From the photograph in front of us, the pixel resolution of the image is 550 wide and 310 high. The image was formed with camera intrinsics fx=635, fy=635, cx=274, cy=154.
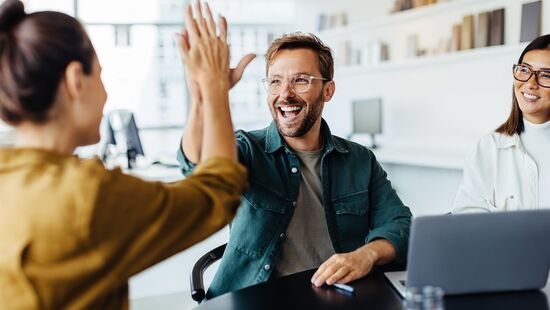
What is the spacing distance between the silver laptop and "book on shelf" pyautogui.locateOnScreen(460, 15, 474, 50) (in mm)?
3629

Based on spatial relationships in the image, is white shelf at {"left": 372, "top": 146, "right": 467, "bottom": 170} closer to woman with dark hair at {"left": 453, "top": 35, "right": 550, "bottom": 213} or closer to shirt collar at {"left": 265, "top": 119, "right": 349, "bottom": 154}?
woman with dark hair at {"left": 453, "top": 35, "right": 550, "bottom": 213}

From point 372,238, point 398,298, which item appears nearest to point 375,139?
point 372,238

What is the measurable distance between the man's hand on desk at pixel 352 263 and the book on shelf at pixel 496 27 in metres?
3.25

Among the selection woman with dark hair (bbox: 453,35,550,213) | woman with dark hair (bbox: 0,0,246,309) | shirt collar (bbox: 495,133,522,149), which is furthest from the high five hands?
shirt collar (bbox: 495,133,522,149)

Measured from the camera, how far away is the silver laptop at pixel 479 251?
4.17 ft

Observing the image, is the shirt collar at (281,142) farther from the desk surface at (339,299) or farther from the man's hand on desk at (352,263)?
the desk surface at (339,299)

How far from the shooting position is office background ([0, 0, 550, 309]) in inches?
179

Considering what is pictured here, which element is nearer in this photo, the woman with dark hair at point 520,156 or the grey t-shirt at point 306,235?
the grey t-shirt at point 306,235

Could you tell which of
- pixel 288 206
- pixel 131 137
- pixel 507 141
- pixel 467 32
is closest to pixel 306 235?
pixel 288 206

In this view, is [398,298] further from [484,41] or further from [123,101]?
[123,101]

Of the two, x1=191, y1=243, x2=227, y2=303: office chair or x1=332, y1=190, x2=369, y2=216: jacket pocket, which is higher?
x1=332, y1=190, x2=369, y2=216: jacket pocket

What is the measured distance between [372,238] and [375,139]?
431 cm

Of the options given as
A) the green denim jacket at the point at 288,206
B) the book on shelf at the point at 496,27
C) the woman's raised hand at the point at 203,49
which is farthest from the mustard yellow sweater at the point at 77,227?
the book on shelf at the point at 496,27

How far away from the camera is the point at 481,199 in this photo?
7.23 ft
